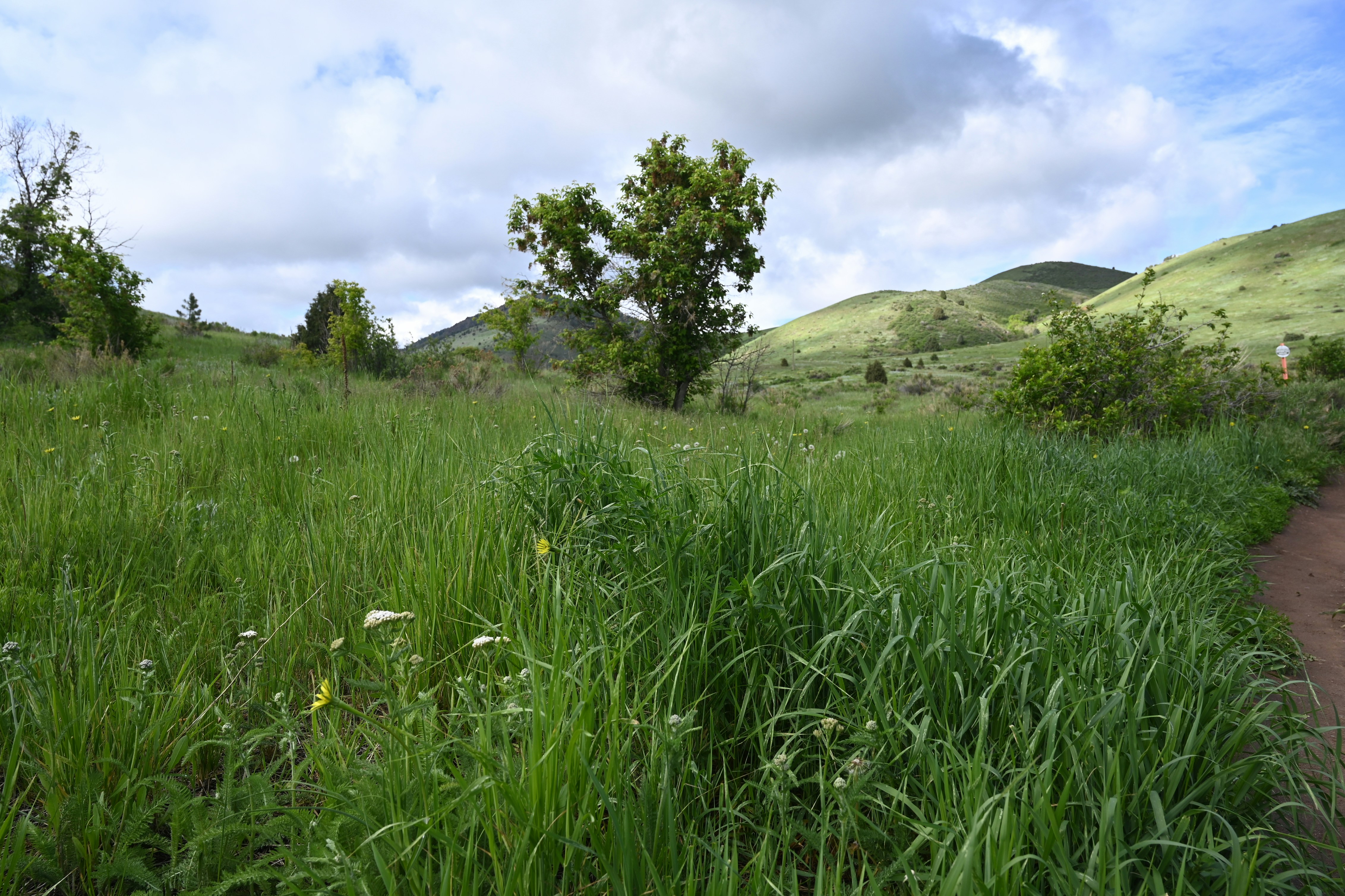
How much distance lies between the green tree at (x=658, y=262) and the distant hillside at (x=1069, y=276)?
11070 cm

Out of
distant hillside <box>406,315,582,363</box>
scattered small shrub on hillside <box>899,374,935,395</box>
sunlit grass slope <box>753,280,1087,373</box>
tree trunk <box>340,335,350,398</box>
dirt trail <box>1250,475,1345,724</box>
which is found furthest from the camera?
sunlit grass slope <box>753,280,1087,373</box>

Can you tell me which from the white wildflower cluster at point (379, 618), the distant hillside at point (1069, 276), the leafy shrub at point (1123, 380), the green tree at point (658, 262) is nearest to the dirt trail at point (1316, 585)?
the leafy shrub at point (1123, 380)

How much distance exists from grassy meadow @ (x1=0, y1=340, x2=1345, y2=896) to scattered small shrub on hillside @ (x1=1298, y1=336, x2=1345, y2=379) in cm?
1796

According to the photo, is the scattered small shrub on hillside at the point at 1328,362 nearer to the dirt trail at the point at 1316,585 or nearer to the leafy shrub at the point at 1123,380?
the leafy shrub at the point at 1123,380

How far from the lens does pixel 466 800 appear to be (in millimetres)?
1322

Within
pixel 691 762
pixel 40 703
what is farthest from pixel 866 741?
pixel 40 703

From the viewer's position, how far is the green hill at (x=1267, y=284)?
33.3 metres

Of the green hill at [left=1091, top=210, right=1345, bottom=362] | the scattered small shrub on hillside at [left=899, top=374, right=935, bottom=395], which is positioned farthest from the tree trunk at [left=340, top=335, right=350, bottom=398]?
the green hill at [left=1091, top=210, right=1345, bottom=362]

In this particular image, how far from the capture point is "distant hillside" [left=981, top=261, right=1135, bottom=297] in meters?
116

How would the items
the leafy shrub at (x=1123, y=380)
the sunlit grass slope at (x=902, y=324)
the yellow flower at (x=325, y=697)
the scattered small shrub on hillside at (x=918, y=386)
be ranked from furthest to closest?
the sunlit grass slope at (x=902, y=324)
the scattered small shrub on hillside at (x=918, y=386)
the leafy shrub at (x=1123, y=380)
the yellow flower at (x=325, y=697)

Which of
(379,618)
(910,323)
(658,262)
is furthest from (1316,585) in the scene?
(910,323)

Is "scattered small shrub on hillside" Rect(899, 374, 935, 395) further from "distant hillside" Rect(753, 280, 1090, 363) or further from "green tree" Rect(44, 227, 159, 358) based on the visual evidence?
"green tree" Rect(44, 227, 159, 358)

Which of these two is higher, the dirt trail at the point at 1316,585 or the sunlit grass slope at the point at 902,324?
the sunlit grass slope at the point at 902,324

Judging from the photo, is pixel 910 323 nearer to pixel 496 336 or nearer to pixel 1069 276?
pixel 496 336
